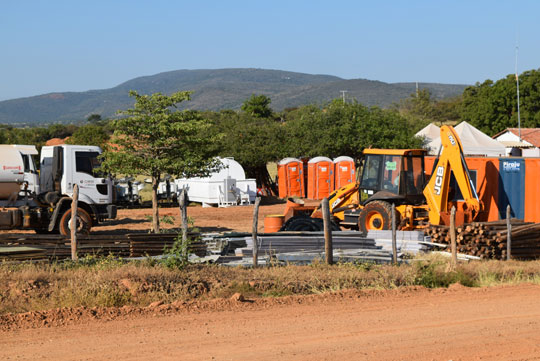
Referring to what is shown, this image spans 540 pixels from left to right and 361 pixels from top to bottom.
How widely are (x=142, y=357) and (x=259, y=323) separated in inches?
87.2

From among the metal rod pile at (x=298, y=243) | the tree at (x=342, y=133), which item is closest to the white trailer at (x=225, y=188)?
the tree at (x=342, y=133)

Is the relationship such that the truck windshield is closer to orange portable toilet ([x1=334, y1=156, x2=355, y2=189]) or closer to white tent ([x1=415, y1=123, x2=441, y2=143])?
orange portable toilet ([x1=334, y1=156, x2=355, y2=189])

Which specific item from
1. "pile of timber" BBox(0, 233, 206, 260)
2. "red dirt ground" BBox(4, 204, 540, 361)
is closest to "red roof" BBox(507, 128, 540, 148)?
"pile of timber" BBox(0, 233, 206, 260)

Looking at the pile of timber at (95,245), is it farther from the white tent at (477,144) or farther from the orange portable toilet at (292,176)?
the white tent at (477,144)

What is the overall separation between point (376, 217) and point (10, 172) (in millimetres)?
10641

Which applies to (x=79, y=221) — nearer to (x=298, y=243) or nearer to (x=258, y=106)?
(x=298, y=243)

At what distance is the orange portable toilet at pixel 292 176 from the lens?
129ft

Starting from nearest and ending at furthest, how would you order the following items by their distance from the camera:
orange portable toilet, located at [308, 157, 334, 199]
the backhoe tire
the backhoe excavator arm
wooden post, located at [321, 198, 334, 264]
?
wooden post, located at [321, 198, 334, 264] → the backhoe excavator arm → the backhoe tire → orange portable toilet, located at [308, 157, 334, 199]

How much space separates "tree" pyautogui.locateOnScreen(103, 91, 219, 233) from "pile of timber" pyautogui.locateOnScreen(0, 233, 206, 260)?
4.69 meters

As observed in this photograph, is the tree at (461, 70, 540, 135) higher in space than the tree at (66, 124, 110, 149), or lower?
higher

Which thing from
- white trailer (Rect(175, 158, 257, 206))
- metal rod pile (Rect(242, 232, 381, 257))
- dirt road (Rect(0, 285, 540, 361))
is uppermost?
white trailer (Rect(175, 158, 257, 206))

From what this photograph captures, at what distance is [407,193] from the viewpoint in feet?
61.9

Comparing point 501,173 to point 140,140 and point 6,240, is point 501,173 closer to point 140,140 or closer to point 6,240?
point 140,140

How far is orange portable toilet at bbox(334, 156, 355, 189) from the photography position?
37.8 meters
